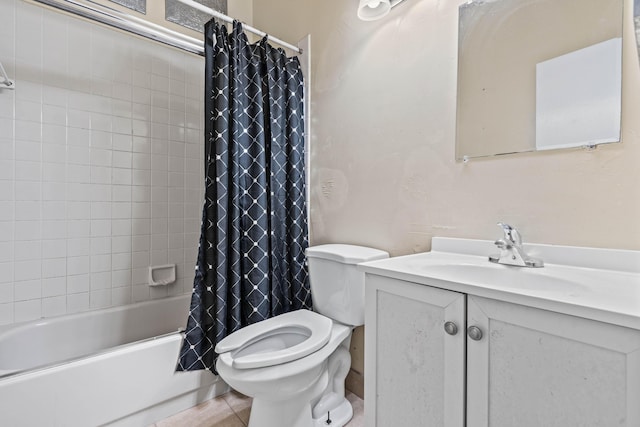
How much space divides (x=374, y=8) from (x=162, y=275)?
80.4 inches

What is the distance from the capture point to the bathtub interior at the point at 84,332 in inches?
60.6

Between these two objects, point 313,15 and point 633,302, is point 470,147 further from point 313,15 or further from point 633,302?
point 313,15

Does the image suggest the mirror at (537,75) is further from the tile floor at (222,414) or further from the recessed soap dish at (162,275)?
the recessed soap dish at (162,275)

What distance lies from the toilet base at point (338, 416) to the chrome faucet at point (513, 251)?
101 cm

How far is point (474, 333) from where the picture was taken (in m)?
0.71

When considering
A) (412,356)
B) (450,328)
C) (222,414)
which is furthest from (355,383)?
(450,328)

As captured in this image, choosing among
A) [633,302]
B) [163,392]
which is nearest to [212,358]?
[163,392]

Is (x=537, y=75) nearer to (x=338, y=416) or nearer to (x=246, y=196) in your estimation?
(x=246, y=196)

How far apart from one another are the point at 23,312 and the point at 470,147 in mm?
2376

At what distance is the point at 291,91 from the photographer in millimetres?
1762

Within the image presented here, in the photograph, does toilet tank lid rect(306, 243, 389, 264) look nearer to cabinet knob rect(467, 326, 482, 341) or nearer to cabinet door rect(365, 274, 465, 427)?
cabinet door rect(365, 274, 465, 427)

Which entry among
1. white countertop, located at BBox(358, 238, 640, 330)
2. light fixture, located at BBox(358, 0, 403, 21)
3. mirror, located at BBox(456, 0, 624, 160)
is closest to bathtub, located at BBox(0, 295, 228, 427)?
white countertop, located at BBox(358, 238, 640, 330)

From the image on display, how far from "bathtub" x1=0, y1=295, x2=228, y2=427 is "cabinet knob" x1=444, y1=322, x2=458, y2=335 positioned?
4.19 feet

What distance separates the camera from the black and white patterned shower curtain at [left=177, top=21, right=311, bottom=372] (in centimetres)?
148
